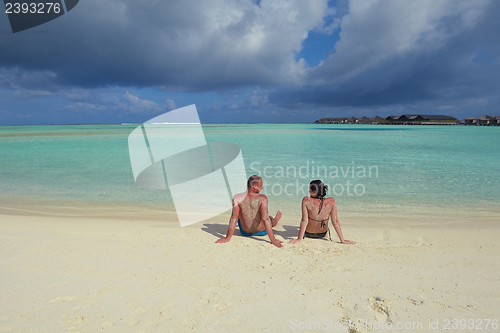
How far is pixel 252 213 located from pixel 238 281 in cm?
170

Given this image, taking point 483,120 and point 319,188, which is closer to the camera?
point 319,188

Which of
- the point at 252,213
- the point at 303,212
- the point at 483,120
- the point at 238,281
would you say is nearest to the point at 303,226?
the point at 303,212

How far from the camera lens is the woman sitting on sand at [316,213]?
Result: 197 inches

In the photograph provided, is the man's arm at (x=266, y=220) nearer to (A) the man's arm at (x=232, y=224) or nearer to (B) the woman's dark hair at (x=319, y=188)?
(A) the man's arm at (x=232, y=224)

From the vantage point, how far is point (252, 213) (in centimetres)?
520

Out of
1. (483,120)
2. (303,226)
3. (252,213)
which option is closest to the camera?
(303,226)

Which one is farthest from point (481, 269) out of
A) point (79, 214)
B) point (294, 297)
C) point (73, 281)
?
point (79, 214)

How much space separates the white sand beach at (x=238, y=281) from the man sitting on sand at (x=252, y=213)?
0.19m

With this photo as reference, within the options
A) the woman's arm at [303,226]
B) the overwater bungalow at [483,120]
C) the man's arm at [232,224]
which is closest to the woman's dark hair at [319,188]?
the woman's arm at [303,226]

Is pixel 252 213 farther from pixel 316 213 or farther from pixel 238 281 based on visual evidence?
pixel 238 281

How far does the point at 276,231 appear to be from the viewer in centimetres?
592

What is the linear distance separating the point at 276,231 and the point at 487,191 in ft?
29.8

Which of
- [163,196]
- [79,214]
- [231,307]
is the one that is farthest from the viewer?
[163,196]

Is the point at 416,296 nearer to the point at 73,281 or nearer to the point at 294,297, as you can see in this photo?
the point at 294,297
